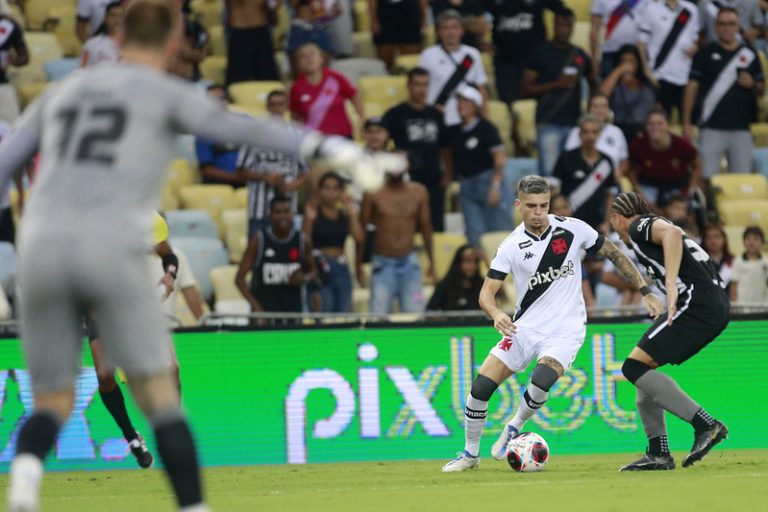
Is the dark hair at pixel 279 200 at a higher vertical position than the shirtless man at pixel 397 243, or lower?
higher

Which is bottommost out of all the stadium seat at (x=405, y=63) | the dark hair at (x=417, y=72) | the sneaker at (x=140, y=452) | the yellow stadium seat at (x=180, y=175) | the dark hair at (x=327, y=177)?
the sneaker at (x=140, y=452)

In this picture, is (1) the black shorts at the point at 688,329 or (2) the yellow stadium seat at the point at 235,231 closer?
(1) the black shorts at the point at 688,329

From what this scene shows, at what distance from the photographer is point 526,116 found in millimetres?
20328

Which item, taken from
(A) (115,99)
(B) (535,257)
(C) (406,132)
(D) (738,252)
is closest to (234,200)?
(C) (406,132)

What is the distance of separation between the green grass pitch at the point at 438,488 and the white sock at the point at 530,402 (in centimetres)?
40

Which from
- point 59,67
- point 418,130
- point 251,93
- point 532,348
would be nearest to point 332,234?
point 418,130

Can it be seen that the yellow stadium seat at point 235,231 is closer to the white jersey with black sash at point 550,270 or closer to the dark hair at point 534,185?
the white jersey with black sash at point 550,270

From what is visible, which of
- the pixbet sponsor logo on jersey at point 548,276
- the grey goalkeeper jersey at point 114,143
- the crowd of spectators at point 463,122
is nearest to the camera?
the grey goalkeeper jersey at point 114,143

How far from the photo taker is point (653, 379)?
11523mm

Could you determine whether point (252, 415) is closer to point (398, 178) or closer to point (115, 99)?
point (398, 178)

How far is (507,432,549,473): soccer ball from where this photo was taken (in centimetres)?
1178

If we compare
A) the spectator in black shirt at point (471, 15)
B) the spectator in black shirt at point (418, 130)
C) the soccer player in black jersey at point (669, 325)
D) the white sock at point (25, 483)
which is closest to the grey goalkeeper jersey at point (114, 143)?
the white sock at point (25, 483)

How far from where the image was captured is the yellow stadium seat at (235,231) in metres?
17.9

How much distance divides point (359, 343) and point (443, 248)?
11.9 ft
